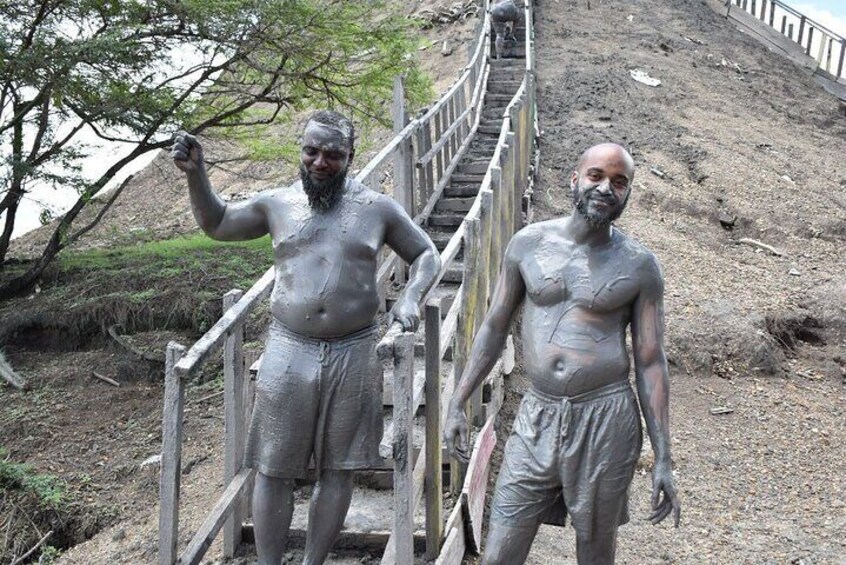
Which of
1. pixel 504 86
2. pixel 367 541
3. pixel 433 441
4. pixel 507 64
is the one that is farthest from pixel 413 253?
pixel 507 64

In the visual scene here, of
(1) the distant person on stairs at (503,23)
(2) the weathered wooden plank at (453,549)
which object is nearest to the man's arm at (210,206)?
(2) the weathered wooden plank at (453,549)

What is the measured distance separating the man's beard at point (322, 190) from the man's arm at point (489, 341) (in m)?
0.72

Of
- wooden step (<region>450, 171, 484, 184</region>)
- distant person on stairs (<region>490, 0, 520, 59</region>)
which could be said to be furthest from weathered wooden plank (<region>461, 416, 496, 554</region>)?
distant person on stairs (<region>490, 0, 520, 59</region>)

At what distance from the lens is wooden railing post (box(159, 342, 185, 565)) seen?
10.7 ft

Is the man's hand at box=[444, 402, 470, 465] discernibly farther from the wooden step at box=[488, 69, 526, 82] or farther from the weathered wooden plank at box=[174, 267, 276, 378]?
the wooden step at box=[488, 69, 526, 82]

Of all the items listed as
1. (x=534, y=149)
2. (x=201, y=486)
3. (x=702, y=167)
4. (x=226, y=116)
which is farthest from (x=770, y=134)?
(x=201, y=486)

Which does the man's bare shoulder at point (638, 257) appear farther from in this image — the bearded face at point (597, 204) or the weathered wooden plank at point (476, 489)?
the weathered wooden plank at point (476, 489)

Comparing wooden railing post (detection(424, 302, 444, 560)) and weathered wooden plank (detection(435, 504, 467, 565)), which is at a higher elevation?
wooden railing post (detection(424, 302, 444, 560))

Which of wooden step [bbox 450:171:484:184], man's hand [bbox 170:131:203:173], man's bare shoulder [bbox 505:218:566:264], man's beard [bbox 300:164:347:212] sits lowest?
wooden step [bbox 450:171:484:184]

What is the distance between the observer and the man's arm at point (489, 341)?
3.34 meters

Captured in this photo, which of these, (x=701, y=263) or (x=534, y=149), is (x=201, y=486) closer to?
(x=701, y=263)

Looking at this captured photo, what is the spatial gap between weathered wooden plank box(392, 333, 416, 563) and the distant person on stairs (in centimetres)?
1285

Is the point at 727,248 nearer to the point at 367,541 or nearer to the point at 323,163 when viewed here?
the point at 367,541

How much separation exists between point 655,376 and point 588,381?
0.83 ft
